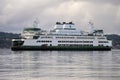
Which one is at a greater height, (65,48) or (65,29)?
(65,29)

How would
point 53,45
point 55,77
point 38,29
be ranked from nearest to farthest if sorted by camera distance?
1. point 55,77
2. point 53,45
3. point 38,29

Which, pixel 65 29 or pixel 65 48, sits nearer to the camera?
pixel 65 48

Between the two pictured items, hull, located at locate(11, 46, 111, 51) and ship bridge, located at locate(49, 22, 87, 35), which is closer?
hull, located at locate(11, 46, 111, 51)

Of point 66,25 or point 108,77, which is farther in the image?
point 66,25

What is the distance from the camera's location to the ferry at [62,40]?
5591 inches

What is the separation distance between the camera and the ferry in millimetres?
142000

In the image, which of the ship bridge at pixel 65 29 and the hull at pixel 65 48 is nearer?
the hull at pixel 65 48

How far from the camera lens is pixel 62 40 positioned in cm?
14412

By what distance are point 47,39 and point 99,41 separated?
58.5 ft

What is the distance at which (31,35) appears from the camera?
148000 millimetres

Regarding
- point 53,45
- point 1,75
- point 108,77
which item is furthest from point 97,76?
point 53,45

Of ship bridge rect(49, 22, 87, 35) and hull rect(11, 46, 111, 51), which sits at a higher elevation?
ship bridge rect(49, 22, 87, 35)

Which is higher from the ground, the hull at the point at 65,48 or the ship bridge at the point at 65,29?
the ship bridge at the point at 65,29

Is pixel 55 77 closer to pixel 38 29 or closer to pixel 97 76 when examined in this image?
pixel 97 76
